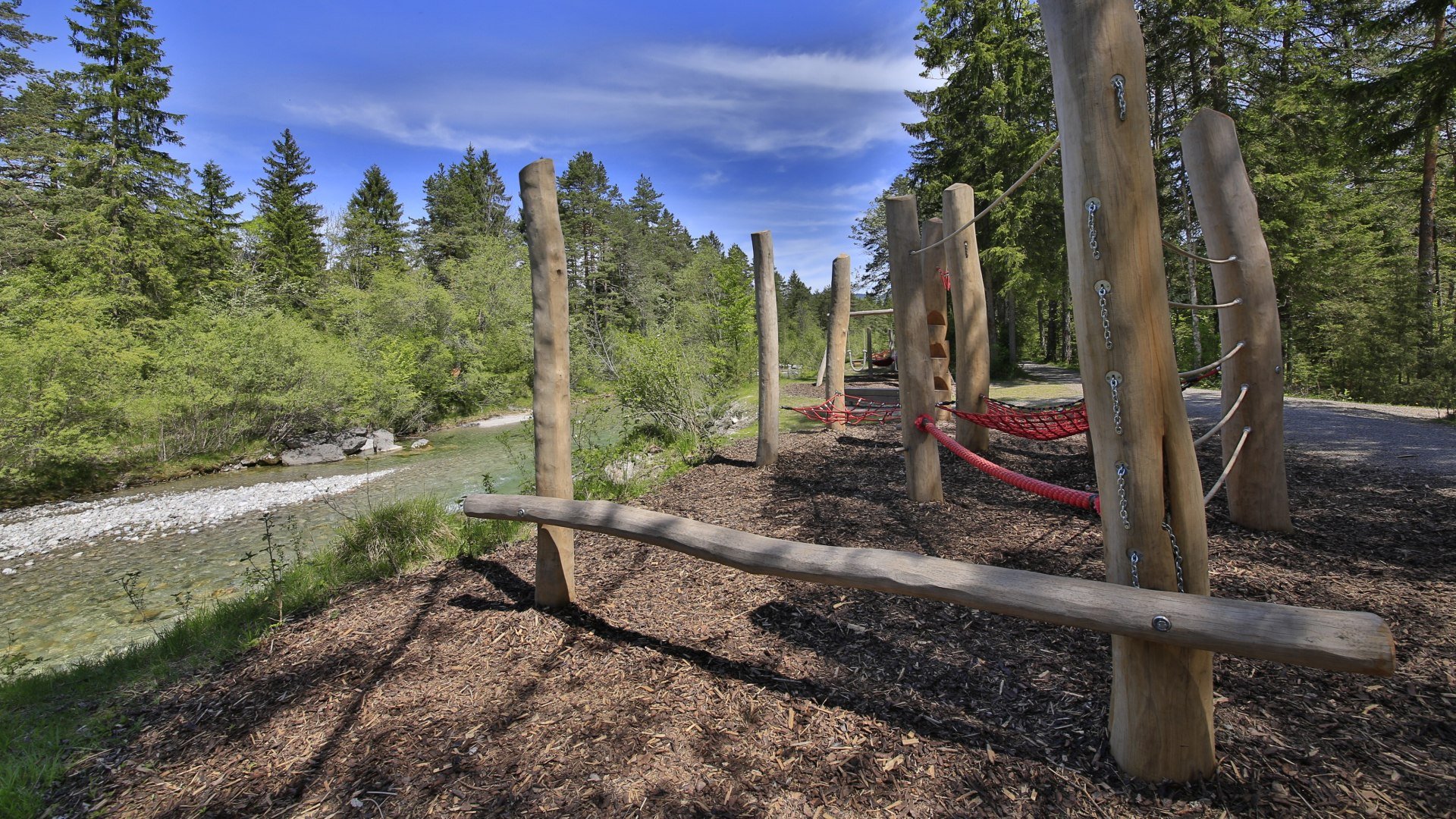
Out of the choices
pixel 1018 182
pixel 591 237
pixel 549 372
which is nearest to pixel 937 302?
pixel 1018 182

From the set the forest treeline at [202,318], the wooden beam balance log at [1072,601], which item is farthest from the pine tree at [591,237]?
the wooden beam balance log at [1072,601]

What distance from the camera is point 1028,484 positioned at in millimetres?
3072

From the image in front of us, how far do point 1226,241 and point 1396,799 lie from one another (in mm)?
3038

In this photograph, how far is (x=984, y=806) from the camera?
174 centimetres

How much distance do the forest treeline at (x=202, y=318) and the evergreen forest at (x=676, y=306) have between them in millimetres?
63

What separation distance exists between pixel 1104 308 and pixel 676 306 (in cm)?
2405

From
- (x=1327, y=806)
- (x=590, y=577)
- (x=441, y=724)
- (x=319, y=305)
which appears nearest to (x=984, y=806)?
(x=1327, y=806)

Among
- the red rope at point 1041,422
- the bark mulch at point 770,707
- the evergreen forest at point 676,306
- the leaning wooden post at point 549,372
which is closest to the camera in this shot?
the bark mulch at point 770,707

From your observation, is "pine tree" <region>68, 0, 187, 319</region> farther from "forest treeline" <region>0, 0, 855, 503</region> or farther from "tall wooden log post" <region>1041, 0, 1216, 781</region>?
"tall wooden log post" <region>1041, 0, 1216, 781</region>

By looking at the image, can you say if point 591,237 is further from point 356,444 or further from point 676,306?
point 356,444

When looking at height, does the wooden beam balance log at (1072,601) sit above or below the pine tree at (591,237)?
below

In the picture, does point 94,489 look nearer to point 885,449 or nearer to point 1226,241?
point 885,449

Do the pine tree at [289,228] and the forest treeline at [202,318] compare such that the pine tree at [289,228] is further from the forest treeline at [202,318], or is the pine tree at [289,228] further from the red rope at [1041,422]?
the red rope at [1041,422]

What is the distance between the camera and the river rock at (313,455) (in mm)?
14477
